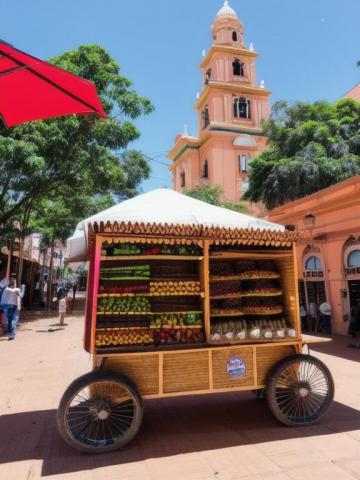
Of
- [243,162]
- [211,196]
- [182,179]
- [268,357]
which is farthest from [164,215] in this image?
→ [182,179]

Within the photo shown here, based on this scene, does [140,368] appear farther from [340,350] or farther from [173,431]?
[340,350]

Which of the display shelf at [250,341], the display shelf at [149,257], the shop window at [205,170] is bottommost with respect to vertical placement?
the display shelf at [250,341]

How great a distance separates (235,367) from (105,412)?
1.55m

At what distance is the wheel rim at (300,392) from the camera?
4676 mm

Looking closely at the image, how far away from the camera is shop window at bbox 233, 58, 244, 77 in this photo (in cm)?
3369

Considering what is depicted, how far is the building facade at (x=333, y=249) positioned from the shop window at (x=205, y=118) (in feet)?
65.9

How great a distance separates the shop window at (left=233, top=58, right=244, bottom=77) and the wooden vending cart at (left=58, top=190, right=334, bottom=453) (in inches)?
1271

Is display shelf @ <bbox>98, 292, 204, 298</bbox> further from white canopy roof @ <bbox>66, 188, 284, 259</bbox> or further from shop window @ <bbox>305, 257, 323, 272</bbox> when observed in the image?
shop window @ <bbox>305, 257, 323, 272</bbox>

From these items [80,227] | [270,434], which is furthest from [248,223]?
[270,434]

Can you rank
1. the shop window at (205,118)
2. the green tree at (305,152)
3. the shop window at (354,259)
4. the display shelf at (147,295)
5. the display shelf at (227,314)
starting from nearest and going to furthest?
the display shelf at (147,295) → the display shelf at (227,314) → the shop window at (354,259) → the green tree at (305,152) → the shop window at (205,118)

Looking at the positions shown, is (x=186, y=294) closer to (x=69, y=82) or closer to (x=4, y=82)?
(x=69, y=82)

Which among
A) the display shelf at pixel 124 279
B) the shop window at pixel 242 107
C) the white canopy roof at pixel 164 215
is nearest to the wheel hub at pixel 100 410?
the display shelf at pixel 124 279

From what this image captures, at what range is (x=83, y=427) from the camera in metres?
4.29

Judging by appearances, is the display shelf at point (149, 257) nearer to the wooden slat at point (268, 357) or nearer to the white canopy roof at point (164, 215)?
the white canopy roof at point (164, 215)
